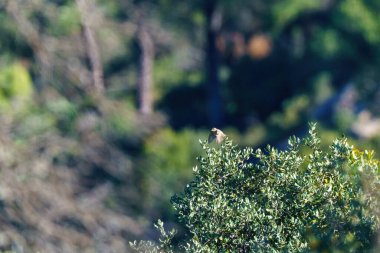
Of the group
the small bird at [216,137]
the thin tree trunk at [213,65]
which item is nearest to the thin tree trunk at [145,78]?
the thin tree trunk at [213,65]

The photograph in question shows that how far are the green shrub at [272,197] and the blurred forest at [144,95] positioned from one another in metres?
5.11

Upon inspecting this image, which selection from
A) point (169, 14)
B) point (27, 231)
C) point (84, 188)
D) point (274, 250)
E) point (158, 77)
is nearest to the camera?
point (274, 250)

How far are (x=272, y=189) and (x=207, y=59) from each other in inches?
1203

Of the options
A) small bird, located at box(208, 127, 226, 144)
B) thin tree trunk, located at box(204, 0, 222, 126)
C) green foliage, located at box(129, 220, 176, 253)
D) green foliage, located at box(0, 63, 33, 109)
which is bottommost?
green foliage, located at box(129, 220, 176, 253)

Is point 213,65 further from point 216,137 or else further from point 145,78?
point 216,137

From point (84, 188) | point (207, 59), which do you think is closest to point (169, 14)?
point (207, 59)

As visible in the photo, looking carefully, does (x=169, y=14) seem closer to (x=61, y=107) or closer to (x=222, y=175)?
(x=61, y=107)

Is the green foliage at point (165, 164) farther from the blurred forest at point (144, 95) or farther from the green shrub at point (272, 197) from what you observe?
the green shrub at point (272, 197)

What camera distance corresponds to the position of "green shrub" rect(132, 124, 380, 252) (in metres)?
6.26

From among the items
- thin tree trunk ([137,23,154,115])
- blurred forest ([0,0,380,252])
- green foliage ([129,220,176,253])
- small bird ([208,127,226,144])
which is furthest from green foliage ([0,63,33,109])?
green foliage ([129,220,176,253])

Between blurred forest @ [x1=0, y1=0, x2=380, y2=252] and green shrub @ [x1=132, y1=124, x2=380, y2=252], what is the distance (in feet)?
16.8

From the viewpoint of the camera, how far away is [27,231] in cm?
1228

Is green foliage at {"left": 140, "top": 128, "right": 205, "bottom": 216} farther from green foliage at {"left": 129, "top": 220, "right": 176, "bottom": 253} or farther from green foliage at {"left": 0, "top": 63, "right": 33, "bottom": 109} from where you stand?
green foliage at {"left": 129, "top": 220, "right": 176, "bottom": 253}

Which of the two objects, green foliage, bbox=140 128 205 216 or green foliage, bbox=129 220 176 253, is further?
green foliage, bbox=140 128 205 216
